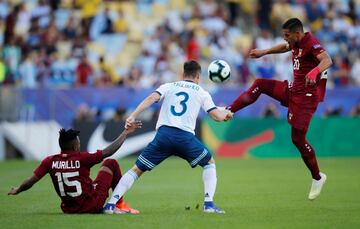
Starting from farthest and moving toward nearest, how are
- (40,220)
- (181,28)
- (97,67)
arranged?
1. (181,28)
2. (97,67)
3. (40,220)

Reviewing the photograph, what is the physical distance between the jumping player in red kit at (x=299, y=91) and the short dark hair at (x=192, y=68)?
5.75ft

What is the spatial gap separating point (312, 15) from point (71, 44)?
30.6 feet

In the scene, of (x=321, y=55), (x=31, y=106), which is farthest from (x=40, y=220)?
(x=31, y=106)

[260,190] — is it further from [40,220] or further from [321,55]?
[40,220]

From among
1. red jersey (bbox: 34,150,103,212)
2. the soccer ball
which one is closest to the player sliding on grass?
red jersey (bbox: 34,150,103,212)

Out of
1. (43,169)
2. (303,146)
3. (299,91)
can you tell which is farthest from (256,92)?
(43,169)

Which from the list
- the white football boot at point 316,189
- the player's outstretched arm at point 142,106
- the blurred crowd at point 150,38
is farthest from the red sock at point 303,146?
the blurred crowd at point 150,38

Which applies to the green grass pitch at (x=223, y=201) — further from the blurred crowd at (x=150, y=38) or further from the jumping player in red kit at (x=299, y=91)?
the blurred crowd at (x=150, y=38)

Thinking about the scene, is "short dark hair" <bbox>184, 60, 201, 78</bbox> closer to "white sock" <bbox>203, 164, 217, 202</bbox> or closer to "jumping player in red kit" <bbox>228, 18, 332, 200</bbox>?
"white sock" <bbox>203, 164, 217, 202</bbox>

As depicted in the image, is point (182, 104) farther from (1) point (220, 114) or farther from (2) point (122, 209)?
(2) point (122, 209)

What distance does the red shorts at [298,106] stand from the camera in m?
12.9

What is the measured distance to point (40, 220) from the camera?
10.4m

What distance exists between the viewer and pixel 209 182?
11.2m

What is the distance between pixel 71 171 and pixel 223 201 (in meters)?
3.35
